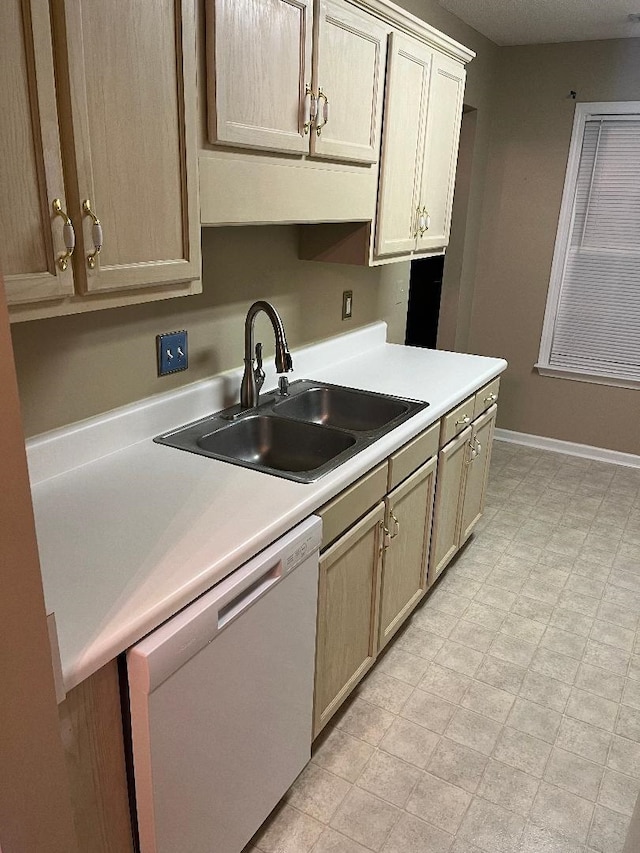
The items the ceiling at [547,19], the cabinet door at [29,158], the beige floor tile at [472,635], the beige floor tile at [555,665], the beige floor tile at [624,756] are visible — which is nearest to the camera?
the cabinet door at [29,158]

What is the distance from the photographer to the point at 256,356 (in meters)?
2.19

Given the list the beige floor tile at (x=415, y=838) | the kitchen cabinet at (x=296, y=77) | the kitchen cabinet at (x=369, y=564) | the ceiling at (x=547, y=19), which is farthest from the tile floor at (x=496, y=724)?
the ceiling at (x=547, y=19)

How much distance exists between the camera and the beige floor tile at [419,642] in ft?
8.08

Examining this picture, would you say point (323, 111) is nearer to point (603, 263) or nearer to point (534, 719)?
point (534, 719)

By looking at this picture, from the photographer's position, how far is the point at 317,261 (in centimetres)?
252

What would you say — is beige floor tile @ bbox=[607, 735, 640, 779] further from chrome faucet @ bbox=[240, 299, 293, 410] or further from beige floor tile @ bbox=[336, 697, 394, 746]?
chrome faucet @ bbox=[240, 299, 293, 410]

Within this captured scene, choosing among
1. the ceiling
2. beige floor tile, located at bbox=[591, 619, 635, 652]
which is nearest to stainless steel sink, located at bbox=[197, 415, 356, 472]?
beige floor tile, located at bbox=[591, 619, 635, 652]

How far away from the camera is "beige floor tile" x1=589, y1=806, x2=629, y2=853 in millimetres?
1742

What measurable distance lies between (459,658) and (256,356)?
134 cm

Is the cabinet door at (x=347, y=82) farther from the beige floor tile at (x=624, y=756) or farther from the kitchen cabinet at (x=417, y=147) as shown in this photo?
the beige floor tile at (x=624, y=756)

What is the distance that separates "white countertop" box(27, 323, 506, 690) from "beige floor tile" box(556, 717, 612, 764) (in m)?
1.08

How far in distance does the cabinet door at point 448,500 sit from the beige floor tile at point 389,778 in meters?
0.80

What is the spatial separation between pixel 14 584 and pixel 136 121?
955 mm

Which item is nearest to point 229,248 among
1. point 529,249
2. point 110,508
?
point 110,508
